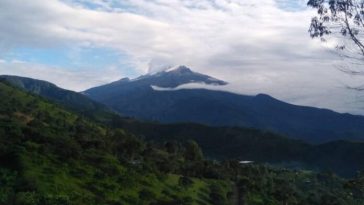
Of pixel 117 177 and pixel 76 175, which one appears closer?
pixel 76 175

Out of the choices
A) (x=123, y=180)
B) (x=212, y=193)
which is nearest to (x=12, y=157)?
(x=123, y=180)

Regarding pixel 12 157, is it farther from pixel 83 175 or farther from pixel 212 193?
pixel 212 193

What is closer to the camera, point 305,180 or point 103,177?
point 103,177

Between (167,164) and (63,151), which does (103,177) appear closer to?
(63,151)

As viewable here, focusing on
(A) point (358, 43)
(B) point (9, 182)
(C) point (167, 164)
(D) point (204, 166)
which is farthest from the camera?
(D) point (204, 166)

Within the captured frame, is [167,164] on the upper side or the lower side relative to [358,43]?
lower

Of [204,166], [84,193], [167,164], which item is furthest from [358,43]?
[204,166]

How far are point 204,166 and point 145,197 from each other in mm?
46921

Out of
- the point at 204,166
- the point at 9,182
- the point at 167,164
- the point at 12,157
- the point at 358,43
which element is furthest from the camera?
the point at 204,166

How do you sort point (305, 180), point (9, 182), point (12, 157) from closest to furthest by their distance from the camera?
point (9, 182) < point (12, 157) < point (305, 180)

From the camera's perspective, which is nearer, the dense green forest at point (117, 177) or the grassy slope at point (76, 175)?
the grassy slope at point (76, 175)

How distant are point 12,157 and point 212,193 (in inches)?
1784

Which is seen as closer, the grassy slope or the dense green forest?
the grassy slope

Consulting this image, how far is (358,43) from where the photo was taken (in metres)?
34.0
